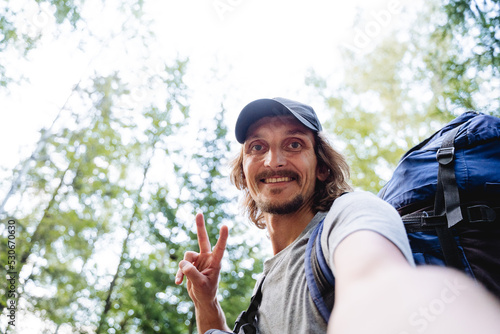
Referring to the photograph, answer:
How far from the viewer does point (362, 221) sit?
95cm

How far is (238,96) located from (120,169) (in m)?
4.69

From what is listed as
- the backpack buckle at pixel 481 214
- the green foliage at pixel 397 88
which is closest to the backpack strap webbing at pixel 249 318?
the backpack buckle at pixel 481 214

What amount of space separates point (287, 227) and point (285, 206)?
0.14 meters

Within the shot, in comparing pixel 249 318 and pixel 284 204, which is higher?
pixel 284 204

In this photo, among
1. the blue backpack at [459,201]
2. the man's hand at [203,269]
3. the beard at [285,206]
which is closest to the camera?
the blue backpack at [459,201]

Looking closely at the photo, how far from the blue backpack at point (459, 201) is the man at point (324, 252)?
12 centimetres

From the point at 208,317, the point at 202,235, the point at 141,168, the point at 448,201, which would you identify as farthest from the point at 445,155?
the point at 141,168

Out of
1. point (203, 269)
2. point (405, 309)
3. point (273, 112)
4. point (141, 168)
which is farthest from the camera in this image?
point (141, 168)

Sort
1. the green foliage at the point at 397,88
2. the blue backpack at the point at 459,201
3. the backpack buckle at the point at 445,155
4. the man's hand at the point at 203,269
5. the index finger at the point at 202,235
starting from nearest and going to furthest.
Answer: the blue backpack at the point at 459,201, the backpack buckle at the point at 445,155, the man's hand at the point at 203,269, the index finger at the point at 202,235, the green foliage at the point at 397,88

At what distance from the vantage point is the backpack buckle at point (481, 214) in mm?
1185

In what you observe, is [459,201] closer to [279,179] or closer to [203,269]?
[279,179]

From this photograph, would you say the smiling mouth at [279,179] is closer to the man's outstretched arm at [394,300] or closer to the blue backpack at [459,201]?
the blue backpack at [459,201]

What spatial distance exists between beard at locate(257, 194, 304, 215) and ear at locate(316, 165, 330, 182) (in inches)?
16.5

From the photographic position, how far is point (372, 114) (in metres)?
9.77
